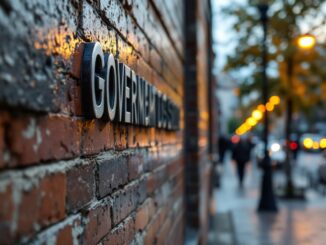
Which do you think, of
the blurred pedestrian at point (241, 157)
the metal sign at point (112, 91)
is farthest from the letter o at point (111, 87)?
the blurred pedestrian at point (241, 157)

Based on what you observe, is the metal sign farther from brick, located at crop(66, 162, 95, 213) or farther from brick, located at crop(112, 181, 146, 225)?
brick, located at crop(112, 181, 146, 225)

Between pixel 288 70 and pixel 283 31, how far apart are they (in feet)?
6.02

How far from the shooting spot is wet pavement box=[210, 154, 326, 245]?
1038cm

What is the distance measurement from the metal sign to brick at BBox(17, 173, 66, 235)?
1.00 feet

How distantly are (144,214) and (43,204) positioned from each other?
61.4 inches

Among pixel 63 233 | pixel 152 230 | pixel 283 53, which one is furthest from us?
pixel 283 53

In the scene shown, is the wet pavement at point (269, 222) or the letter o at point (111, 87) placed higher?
the letter o at point (111, 87)

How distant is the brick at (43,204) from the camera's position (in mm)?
1151

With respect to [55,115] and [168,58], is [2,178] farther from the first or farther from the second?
[168,58]

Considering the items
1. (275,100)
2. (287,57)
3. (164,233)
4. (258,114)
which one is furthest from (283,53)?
(258,114)

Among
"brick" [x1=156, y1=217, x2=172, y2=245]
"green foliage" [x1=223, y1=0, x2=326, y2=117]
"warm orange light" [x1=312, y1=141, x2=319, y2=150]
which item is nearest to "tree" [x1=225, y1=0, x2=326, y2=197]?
"green foliage" [x1=223, y1=0, x2=326, y2=117]

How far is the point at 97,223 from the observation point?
1.78 m

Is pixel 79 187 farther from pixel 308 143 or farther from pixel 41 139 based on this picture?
pixel 308 143

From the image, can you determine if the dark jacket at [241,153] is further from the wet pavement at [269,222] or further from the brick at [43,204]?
the brick at [43,204]
